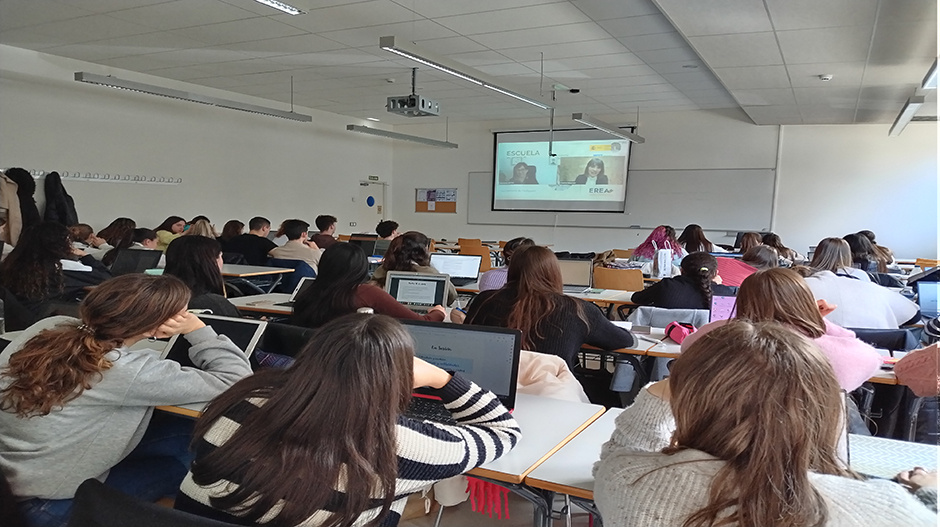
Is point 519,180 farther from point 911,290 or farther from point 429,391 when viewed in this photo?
point 429,391

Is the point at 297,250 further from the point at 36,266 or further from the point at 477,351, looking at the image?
the point at 477,351

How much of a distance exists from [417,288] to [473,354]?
1996 millimetres

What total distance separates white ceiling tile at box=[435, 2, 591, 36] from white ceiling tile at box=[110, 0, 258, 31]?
1752 millimetres

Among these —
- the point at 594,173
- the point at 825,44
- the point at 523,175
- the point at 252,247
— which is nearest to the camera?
the point at 825,44

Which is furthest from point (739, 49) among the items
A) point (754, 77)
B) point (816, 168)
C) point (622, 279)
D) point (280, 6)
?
point (816, 168)

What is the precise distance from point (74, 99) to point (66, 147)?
1.85 feet

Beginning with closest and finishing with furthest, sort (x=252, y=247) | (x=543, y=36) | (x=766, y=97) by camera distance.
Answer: (x=543, y=36), (x=252, y=247), (x=766, y=97)

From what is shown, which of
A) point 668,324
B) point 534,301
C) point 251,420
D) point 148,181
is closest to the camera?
point 251,420

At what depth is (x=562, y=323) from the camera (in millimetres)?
2723

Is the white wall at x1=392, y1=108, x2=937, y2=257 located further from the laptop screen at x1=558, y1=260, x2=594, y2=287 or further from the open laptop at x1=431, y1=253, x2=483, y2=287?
the open laptop at x1=431, y1=253, x2=483, y2=287

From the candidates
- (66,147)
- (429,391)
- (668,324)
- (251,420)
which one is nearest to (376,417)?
(251,420)

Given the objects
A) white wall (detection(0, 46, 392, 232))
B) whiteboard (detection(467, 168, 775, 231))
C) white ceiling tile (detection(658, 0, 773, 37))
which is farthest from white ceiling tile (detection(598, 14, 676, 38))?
white wall (detection(0, 46, 392, 232))

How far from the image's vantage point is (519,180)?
11.9m

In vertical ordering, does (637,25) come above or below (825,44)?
above
